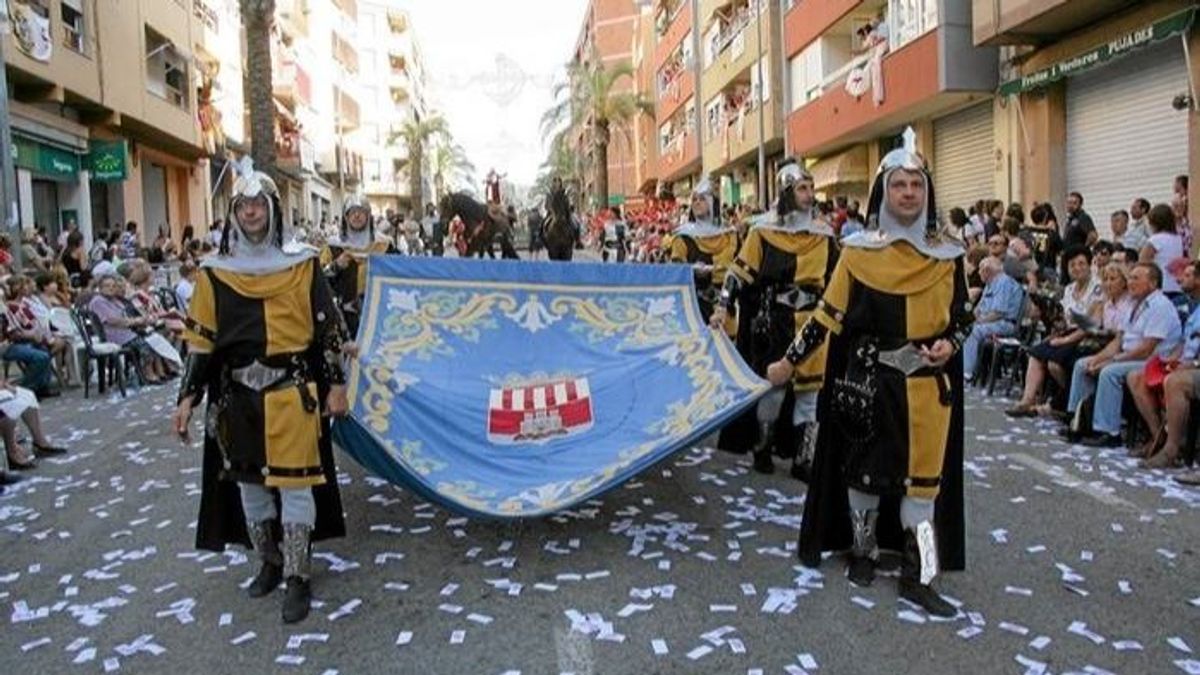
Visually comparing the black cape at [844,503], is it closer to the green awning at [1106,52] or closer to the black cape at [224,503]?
the black cape at [224,503]

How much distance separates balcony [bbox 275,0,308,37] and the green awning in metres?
36.5

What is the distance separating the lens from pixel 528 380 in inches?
263

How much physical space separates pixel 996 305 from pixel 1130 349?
10.1 ft

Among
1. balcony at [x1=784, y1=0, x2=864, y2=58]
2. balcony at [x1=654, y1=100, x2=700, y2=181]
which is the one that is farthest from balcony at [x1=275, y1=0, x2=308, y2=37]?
balcony at [x1=784, y1=0, x2=864, y2=58]

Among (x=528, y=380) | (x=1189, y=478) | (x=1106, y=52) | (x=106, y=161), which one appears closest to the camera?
(x=528, y=380)

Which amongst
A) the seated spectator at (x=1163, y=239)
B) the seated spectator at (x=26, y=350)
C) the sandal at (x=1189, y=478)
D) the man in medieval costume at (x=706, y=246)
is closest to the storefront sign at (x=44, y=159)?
the seated spectator at (x=26, y=350)

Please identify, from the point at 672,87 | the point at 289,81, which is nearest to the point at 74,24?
the point at 289,81

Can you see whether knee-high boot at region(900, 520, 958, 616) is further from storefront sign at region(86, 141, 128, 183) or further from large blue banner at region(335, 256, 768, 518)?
storefront sign at region(86, 141, 128, 183)

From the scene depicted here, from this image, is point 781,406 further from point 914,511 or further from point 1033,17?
point 1033,17

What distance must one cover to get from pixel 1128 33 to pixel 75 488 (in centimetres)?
1340

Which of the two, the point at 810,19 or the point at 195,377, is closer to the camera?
the point at 195,377

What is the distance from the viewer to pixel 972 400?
34.2ft

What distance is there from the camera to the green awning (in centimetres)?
1291

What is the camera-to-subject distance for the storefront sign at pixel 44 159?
67.5 ft
